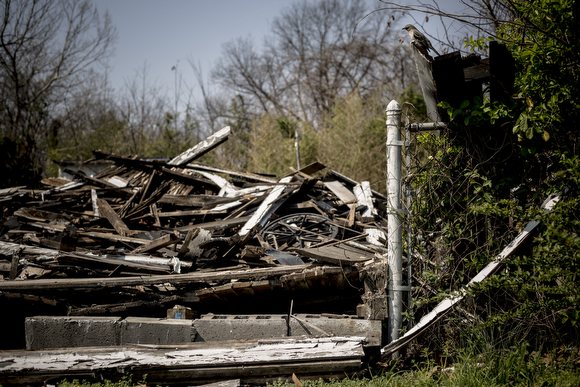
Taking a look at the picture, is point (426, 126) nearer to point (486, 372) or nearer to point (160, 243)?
point (486, 372)

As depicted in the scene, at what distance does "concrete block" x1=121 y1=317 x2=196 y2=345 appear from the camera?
4.14 meters

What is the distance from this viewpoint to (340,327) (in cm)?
389

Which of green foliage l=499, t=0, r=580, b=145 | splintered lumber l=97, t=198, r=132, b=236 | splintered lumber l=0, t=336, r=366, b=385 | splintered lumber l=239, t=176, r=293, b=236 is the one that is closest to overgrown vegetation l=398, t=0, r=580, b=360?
green foliage l=499, t=0, r=580, b=145

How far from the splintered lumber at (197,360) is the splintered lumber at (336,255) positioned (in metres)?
0.76

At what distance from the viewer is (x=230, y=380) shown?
139 inches

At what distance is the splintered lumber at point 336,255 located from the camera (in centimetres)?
396

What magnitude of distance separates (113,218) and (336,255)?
174 inches

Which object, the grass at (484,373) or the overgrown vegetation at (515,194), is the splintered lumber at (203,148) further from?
the grass at (484,373)

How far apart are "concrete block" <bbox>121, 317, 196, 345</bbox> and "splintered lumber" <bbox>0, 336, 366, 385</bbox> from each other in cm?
30

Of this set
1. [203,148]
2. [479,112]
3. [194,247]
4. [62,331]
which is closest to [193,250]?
[194,247]

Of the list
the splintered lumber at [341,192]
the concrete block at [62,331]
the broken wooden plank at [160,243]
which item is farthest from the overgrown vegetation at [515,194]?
the concrete block at [62,331]

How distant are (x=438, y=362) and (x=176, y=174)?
612 cm

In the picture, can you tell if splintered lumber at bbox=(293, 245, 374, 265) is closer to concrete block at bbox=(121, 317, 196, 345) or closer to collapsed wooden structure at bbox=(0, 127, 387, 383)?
collapsed wooden structure at bbox=(0, 127, 387, 383)

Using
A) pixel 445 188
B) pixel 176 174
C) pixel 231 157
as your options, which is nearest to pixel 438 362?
pixel 445 188
